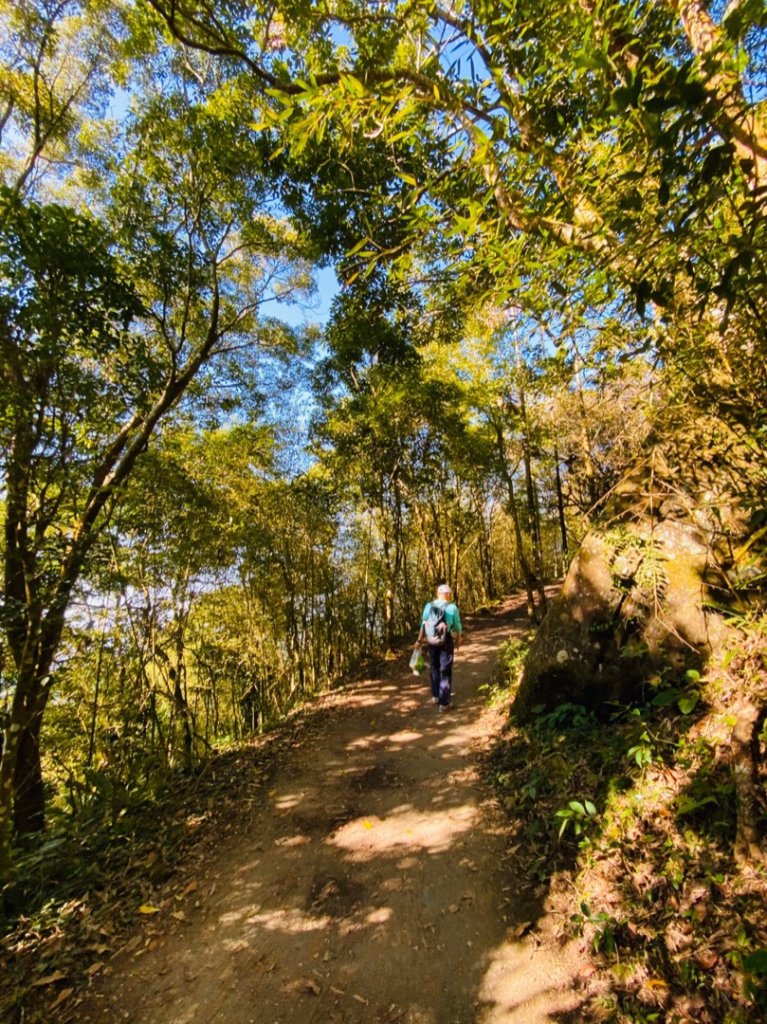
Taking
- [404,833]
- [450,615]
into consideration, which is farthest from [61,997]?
[450,615]

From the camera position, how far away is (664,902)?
2209 mm

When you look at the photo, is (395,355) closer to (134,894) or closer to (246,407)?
(246,407)

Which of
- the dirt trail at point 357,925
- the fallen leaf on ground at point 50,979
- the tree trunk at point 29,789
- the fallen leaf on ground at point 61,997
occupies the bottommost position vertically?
the dirt trail at point 357,925

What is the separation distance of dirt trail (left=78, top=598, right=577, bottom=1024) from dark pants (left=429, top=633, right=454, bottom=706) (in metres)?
1.28

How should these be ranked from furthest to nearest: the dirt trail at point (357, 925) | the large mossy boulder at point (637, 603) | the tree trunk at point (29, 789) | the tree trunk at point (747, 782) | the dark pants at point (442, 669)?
the dark pants at point (442, 669), the tree trunk at point (29, 789), the large mossy boulder at point (637, 603), the dirt trail at point (357, 925), the tree trunk at point (747, 782)

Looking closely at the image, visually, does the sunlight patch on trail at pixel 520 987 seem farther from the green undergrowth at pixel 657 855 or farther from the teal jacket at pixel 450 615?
the teal jacket at pixel 450 615

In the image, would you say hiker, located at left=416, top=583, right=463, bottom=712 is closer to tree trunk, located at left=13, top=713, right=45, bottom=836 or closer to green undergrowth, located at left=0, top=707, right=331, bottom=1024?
green undergrowth, located at left=0, top=707, right=331, bottom=1024

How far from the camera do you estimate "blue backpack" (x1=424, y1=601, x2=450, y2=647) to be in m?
5.41

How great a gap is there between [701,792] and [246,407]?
7594 mm

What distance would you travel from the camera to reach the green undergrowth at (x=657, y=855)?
1.89m

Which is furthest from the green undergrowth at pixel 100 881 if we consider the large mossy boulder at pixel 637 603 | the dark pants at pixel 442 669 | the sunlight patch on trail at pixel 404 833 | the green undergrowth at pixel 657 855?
the large mossy boulder at pixel 637 603

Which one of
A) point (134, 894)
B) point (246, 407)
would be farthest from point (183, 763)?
point (246, 407)

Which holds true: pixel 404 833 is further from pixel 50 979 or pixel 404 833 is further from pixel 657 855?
pixel 50 979

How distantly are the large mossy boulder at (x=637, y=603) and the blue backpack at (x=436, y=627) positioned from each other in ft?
4.01
